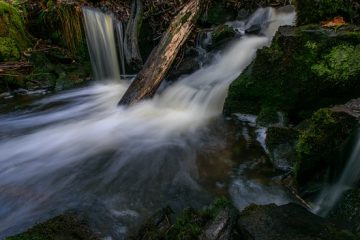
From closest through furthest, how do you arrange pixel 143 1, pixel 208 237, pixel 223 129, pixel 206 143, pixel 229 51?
pixel 208 237 → pixel 206 143 → pixel 223 129 → pixel 229 51 → pixel 143 1

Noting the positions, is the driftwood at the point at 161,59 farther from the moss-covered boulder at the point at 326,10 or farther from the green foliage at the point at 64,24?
the green foliage at the point at 64,24

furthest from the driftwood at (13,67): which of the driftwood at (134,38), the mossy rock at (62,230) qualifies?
the mossy rock at (62,230)

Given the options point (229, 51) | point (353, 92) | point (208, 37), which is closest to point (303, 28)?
point (353, 92)

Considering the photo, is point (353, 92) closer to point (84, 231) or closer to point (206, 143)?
point (206, 143)

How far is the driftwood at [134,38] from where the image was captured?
7.81 metres

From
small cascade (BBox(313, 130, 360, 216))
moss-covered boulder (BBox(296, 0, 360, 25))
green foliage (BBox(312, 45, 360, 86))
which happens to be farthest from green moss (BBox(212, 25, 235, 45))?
small cascade (BBox(313, 130, 360, 216))

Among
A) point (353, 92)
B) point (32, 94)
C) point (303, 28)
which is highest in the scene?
point (303, 28)

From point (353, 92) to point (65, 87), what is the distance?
5.84 metres

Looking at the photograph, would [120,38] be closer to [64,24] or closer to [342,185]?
[64,24]

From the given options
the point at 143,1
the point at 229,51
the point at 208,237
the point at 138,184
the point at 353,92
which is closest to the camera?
the point at 208,237

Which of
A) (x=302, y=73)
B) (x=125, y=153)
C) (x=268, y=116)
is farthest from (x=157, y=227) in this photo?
(x=302, y=73)

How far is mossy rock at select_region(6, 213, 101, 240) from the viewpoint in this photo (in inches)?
102

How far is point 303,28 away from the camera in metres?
4.82

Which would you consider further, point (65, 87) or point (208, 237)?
point (65, 87)
